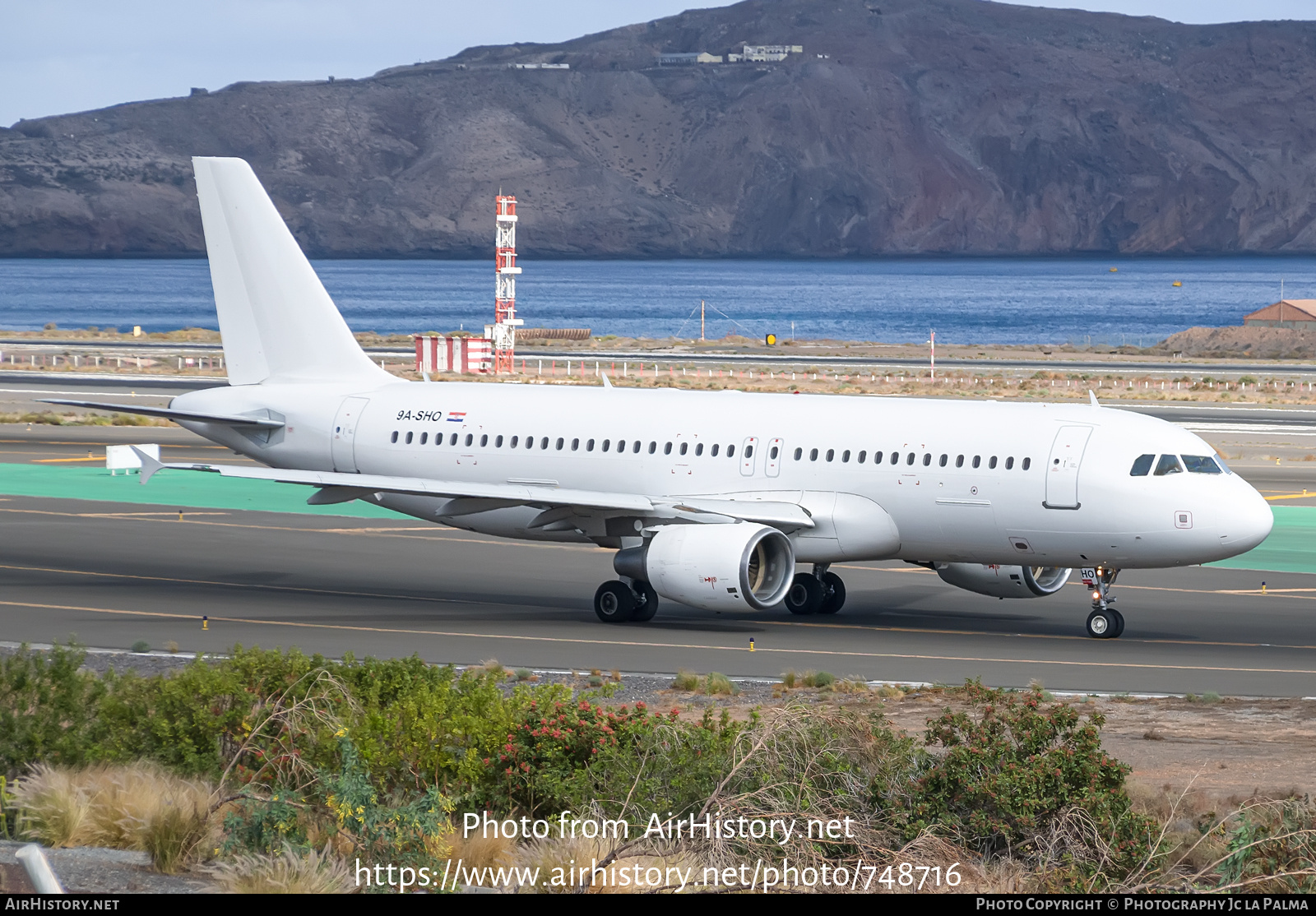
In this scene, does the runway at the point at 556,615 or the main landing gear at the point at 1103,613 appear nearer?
the runway at the point at 556,615

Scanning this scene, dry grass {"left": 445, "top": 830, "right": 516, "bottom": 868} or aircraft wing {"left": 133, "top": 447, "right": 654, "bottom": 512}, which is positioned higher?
aircraft wing {"left": 133, "top": 447, "right": 654, "bottom": 512}

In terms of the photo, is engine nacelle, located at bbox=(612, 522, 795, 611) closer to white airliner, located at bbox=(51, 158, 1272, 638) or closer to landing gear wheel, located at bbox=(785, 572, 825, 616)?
white airliner, located at bbox=(51, 158, 1272, 638)

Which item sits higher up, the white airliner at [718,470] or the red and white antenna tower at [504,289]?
the red and white antenna tower at [504,289]

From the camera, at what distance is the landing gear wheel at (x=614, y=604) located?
103 feet

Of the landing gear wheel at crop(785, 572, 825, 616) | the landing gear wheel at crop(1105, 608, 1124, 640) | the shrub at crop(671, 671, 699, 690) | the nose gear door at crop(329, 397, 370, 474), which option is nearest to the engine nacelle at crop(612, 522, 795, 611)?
the landing gear wheel at crop(785, 572, 825, 616)

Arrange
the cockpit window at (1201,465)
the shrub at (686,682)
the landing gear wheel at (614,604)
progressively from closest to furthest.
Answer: the shrub at (686,682) → the cockpit window at (1201,465) → the landing gear wheel at (614,604)

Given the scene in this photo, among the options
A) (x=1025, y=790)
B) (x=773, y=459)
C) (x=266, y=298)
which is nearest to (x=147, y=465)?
(x=266, y=298)

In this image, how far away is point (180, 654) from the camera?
1064 inches

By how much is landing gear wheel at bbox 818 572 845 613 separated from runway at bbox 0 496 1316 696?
16.6 inches

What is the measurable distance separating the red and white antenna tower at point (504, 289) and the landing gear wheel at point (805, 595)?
71343 mm

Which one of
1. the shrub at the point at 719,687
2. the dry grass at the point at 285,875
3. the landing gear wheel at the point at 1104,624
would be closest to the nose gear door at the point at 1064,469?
the landing gear wheel at the point at 1104,624

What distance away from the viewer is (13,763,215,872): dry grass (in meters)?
13.6

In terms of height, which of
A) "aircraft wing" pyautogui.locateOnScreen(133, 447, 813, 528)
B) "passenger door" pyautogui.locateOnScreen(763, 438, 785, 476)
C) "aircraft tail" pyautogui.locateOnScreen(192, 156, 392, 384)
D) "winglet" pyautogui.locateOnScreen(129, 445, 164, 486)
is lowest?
"aircraft wing" pyautogui.locateOnScreen(133, 447, 813, 528)

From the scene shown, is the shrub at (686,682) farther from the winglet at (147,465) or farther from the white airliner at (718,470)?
the winglet at (147,465)
